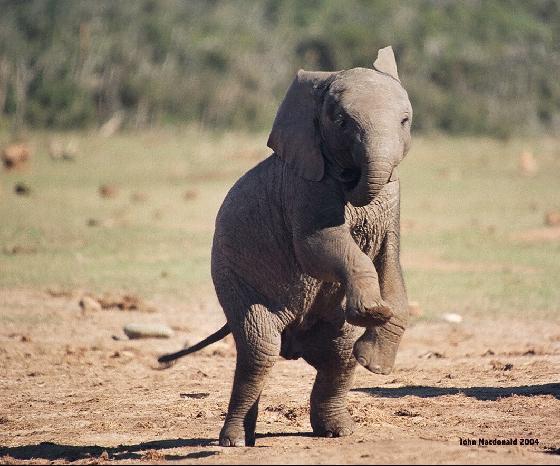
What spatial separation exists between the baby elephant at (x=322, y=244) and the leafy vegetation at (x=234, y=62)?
91.7ft

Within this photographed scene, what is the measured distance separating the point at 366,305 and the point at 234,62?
125ft

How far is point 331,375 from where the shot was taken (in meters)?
6.78

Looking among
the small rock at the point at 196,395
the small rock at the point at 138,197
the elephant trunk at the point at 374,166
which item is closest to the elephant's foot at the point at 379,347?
the elephant trunk at the point at 374,166

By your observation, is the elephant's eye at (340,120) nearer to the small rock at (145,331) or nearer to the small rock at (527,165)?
the small rock at (145,331)

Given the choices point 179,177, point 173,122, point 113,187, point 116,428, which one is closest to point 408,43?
point 173,122

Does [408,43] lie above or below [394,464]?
above

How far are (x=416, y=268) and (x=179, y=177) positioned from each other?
11.9 m

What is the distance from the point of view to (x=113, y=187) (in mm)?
22734

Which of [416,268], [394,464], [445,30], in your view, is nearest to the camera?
[394,464]

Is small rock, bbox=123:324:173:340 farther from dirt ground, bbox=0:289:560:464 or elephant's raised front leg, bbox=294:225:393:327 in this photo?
elephant's raised front leg, bbox=294:225:393:327

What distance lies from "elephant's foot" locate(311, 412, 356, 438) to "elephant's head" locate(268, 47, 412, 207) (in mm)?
1443

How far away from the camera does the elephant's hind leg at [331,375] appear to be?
6.58 meters

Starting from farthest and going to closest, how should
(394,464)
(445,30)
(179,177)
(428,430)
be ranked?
1. (445,30)
2. (179,177)
3. (428,430)
4. (394,464)

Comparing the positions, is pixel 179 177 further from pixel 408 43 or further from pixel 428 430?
pixel 408 43
